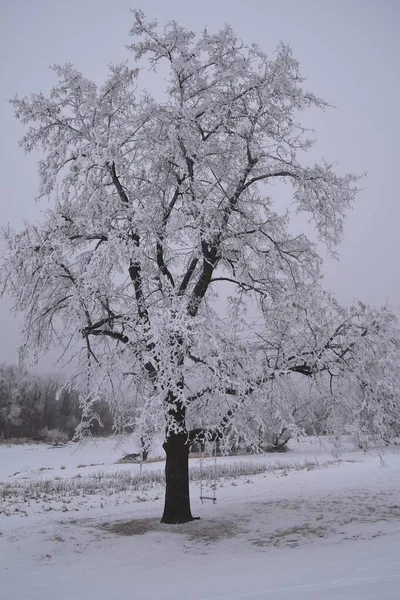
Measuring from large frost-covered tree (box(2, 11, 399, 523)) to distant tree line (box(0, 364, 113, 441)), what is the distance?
47.1m

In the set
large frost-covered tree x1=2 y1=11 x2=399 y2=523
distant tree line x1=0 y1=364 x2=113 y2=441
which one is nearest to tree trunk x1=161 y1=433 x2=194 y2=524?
large frost-covered tree x1=2 y1=11 x2=399 y2=523

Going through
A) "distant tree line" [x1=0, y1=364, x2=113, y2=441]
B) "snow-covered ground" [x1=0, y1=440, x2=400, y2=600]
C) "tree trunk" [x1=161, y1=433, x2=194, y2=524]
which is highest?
"distant tree line" [x1=0, y1=364, x2=113, y2=441]

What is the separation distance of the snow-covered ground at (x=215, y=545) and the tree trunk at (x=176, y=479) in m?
0.32

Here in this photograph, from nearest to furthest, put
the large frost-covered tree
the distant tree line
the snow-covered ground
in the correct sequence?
the snow-covered ground
the large frost-covered tree
the distant tree line

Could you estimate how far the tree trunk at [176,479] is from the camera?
971 centimetres

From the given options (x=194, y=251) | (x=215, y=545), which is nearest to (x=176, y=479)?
(x=215, y=545)

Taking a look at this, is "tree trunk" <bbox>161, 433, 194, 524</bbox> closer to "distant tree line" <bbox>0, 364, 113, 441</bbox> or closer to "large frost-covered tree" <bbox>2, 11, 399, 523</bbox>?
"large frost-covered tree" <bbox>2, 11, 399, 523</bbox>

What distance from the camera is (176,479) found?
9.73m

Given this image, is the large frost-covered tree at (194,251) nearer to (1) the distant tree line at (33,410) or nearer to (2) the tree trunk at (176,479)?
(2) the tree trunk at (176,479)

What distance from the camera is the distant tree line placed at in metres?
60.2

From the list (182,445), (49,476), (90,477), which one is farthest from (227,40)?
(49,476)

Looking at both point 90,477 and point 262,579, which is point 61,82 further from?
point 90,477

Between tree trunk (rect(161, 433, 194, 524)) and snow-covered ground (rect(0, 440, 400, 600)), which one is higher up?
tree trunk (rect(161, 433, 194, 524))

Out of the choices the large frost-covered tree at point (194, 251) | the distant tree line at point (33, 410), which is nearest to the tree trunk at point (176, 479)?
the large frost-covered tree at point (194, 251)
